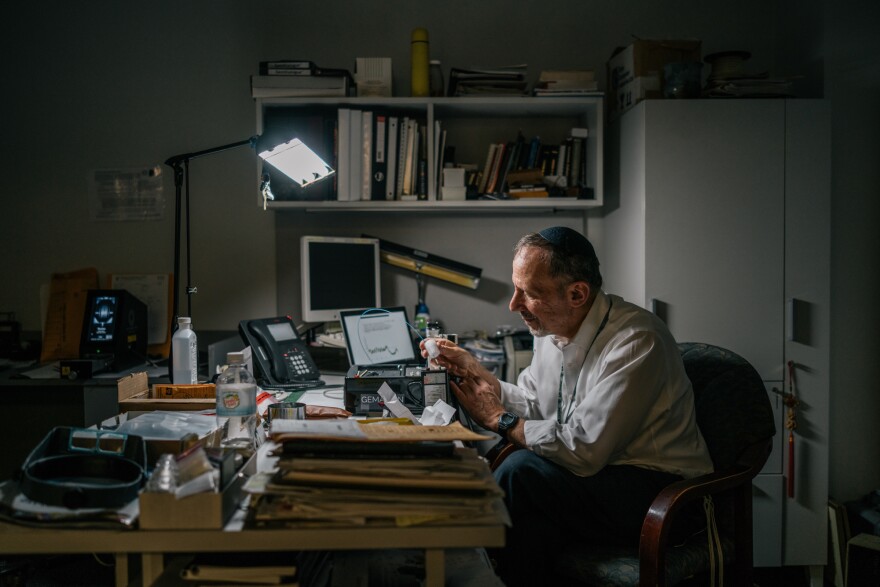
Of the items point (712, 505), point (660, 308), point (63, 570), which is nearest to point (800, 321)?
point (660, 308)

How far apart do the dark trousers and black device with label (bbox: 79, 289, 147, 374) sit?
6.14 ft

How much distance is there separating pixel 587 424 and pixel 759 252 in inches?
54.4

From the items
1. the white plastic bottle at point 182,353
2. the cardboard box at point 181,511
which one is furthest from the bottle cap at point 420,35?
the cardboard box at point 181,511

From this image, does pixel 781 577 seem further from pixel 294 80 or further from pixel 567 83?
pixel 294 80

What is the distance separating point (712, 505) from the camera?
1.57 m

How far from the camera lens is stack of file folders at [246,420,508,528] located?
3.43 feet

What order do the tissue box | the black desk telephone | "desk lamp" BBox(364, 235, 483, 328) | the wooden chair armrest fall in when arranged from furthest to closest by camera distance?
"desk lamp" BBox(364, 235, 483, 328) < the black desk telephone < the wooden chair armrest < the tissue box

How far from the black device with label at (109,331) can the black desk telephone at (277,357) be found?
2.37 feet

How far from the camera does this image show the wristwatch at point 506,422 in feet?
5.57

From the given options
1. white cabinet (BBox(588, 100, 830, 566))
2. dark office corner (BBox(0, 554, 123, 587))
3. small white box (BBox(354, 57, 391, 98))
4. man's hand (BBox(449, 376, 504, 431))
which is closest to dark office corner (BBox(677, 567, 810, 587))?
white cabinet (BBox(588, 100, 830, 566))

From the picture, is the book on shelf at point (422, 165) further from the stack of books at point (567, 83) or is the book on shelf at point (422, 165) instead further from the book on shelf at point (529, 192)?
the stack of books at point (567, 83)

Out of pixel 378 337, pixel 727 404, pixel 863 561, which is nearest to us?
pixel 727 404

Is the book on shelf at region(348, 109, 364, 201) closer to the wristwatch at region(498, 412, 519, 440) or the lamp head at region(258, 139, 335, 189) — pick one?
the lamp head at region(258, 139, 335, 189)

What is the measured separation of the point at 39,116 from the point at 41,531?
2.75 metres
